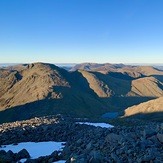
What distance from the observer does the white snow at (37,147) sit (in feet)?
84.5

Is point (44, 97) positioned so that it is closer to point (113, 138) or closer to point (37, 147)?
point (37, 147)

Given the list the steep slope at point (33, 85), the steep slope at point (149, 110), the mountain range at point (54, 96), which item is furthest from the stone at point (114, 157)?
the steep slope at point (33, 85)

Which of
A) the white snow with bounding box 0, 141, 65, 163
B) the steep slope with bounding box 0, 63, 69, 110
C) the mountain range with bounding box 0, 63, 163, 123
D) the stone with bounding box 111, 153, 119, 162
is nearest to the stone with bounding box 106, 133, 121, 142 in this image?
the stone with bounding box 111, 153, 119, 162

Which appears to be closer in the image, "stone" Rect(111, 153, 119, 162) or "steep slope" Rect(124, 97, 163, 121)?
"stone" Rect(111, 153, 119, 162)

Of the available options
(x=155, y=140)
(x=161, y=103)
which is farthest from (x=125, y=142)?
(x=161, y=103)

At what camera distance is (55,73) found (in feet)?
590

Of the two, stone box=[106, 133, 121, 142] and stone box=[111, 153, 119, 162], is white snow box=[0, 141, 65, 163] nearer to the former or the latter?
stone box=[106, 133, 121, 142]

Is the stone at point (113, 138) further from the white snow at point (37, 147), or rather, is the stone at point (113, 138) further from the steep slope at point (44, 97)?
the steep slope at point (44, 97)

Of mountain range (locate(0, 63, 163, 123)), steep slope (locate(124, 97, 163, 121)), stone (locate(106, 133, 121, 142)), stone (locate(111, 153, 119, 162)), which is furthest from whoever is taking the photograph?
mountain range (locate(0, 63, 163, 123))

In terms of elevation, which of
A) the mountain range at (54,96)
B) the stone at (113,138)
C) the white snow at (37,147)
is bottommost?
the mountain range at (54,96)

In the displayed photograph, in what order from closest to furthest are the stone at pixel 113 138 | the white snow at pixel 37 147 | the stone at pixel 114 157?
the stone at pixel 114 157 < the stone at pixel 113 138 < the white snow at pixel 37 147

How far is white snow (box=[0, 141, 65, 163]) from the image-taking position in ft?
84.5

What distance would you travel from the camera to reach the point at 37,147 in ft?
91.3

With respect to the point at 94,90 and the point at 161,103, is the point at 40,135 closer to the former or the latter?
the point at 161,103
